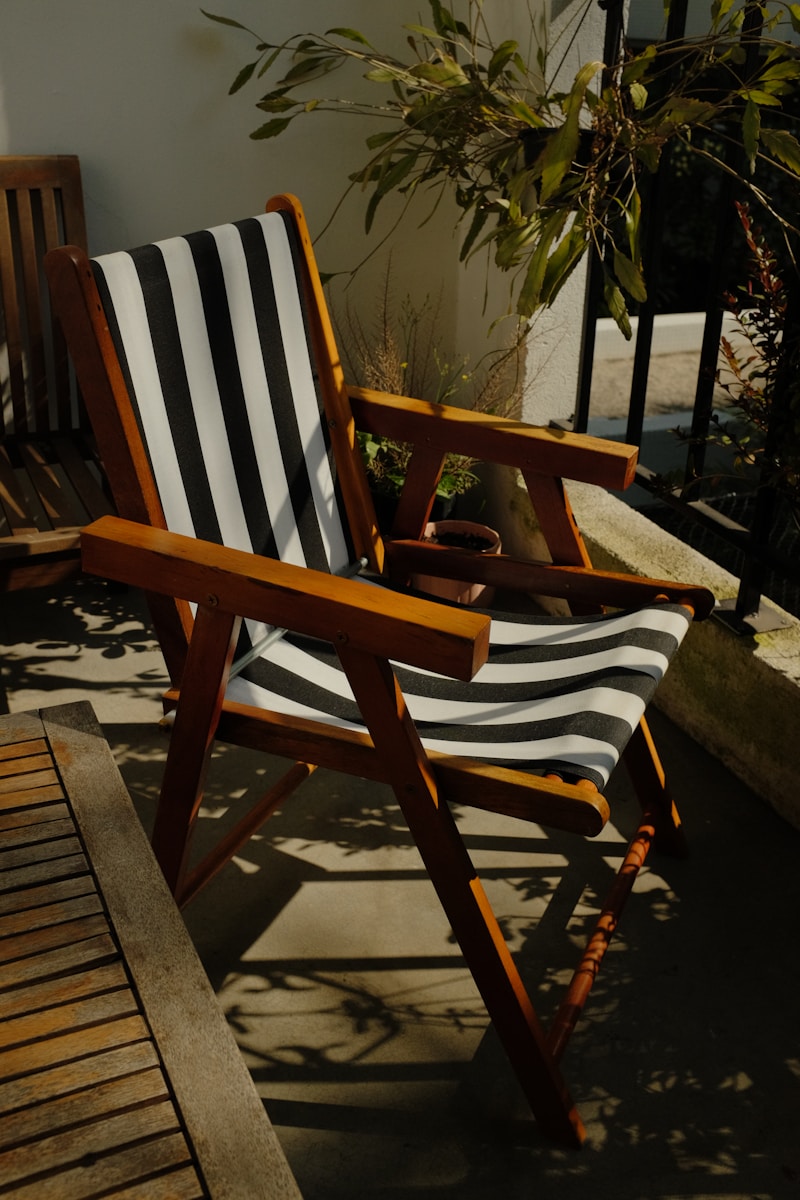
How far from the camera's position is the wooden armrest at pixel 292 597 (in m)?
1.36

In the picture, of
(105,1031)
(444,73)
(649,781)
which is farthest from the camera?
(444,73)

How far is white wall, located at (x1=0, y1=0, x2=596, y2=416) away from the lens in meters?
2.76

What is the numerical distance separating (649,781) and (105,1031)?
114cm

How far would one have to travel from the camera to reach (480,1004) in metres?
1.81

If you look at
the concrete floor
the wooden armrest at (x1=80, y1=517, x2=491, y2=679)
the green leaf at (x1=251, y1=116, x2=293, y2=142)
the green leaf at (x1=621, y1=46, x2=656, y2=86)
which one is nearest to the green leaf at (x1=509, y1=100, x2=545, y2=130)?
the green leaf at (x1=621, y1=46, x2=656, y2=86)

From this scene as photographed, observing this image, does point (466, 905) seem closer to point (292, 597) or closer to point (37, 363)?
point (292, 597)

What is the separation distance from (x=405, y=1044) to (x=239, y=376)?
111 cm

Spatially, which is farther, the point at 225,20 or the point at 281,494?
the point at 225,20

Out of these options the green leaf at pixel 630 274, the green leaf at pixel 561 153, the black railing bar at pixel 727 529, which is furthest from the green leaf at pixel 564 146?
the black railing bar at pixel 727 529

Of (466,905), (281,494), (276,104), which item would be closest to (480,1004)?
Answer: (466,905)

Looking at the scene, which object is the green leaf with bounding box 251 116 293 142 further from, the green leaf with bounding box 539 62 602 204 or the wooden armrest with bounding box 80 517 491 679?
the wooden armrest with bounding box 80 517 491 679

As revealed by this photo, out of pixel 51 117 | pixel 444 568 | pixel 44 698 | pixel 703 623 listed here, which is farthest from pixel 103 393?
pixel 51 117

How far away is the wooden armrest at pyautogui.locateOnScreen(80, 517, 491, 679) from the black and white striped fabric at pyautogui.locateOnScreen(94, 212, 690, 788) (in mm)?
234

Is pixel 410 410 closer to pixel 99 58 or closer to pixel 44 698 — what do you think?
pixel 44 698
